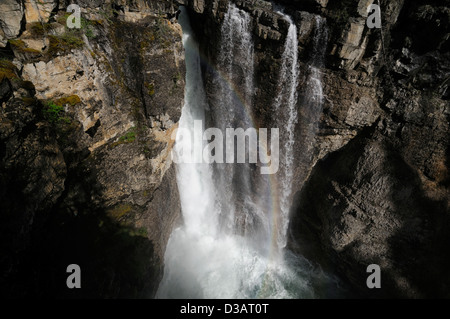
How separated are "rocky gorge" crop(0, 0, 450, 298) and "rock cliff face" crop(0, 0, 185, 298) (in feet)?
0.14

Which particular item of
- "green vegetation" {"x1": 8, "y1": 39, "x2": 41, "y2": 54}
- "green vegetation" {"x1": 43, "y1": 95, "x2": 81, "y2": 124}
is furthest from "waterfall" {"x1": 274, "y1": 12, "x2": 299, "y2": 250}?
"green vegetation" {"x1": 8, "y1": 39, "x2": 41, "y2": 54}

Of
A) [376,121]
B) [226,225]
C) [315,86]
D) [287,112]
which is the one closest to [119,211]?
[226,225]

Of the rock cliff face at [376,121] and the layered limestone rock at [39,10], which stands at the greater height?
the layered limestone rock at [39,10]

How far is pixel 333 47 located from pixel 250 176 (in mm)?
7142

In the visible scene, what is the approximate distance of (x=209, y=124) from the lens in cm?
1236

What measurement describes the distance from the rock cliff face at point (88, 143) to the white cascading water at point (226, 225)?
156 centimetres

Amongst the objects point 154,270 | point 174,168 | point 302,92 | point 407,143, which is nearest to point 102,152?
point 174,168

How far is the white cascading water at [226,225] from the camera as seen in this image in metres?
11.1

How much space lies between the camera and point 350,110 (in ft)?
36.0

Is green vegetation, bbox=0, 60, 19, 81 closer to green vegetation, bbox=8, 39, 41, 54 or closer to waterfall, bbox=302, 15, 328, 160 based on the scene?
green vegetation, bbox=8, 39, 41, 54

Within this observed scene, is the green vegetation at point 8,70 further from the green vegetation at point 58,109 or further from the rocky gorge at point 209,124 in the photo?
the green vegetation at point 58,109

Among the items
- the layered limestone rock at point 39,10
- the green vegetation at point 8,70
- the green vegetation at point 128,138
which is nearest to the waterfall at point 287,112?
the green vegetation at point 128,138

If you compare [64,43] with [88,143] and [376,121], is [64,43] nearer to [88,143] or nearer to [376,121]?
[88,143]

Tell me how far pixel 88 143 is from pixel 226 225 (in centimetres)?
896
